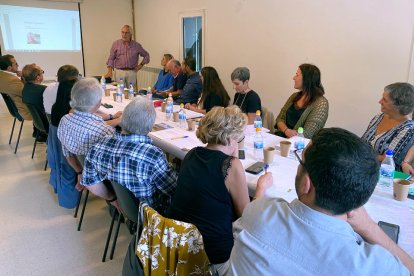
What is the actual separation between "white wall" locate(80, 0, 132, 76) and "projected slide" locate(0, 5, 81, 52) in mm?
202

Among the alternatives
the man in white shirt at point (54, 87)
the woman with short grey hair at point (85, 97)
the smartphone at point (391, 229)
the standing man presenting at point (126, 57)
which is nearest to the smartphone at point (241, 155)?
the smartphone at point (391, 229)

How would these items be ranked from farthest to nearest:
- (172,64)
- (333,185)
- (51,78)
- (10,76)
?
(51,78), (172,64), (10,76), (333,185)

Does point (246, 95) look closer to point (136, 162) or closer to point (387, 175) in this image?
point (387, 175)

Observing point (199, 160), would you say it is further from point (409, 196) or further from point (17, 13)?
point (17, 13)

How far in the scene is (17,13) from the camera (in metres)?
6.16

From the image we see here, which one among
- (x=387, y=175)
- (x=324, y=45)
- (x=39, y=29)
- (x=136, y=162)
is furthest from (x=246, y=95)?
(x=39, y=29)

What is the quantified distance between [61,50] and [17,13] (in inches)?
38.6

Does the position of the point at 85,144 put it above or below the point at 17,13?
below

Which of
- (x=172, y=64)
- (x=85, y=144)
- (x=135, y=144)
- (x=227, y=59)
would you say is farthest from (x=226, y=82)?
(x=135, y=144)

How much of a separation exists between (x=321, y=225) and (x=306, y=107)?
92.8 inches

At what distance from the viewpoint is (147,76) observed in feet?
24.3

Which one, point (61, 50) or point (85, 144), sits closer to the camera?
point (85, 144)

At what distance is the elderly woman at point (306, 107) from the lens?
2879 mm

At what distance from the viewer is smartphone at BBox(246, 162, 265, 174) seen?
195 cm
